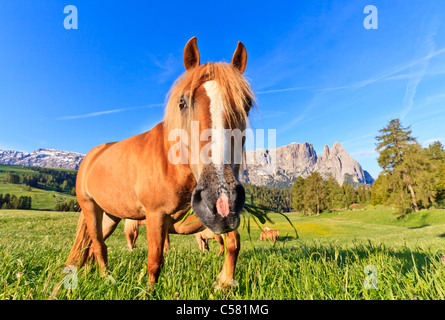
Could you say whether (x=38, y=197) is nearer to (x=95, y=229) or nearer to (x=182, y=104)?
(x=95, y=229)

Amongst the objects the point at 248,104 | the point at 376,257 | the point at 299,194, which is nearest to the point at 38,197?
the point at 299,194

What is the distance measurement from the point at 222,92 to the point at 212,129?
1.61ft

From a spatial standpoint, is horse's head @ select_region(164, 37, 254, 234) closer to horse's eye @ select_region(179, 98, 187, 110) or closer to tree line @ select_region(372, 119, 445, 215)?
horse's eye @ select_region(179, 98, 187, 110)

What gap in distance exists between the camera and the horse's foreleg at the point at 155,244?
261 cm

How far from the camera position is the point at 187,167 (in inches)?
101

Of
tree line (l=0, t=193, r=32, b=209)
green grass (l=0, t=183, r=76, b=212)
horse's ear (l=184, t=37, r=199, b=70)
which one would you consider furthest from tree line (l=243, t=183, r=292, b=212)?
green grass (l=0, t=183, r=76, b=212)

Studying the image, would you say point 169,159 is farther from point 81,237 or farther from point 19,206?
point 19,206

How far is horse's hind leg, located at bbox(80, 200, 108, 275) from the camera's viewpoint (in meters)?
3.75

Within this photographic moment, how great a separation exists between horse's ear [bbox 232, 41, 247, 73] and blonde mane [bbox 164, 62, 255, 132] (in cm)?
37

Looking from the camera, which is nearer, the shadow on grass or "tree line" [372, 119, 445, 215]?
the shadow on grass
